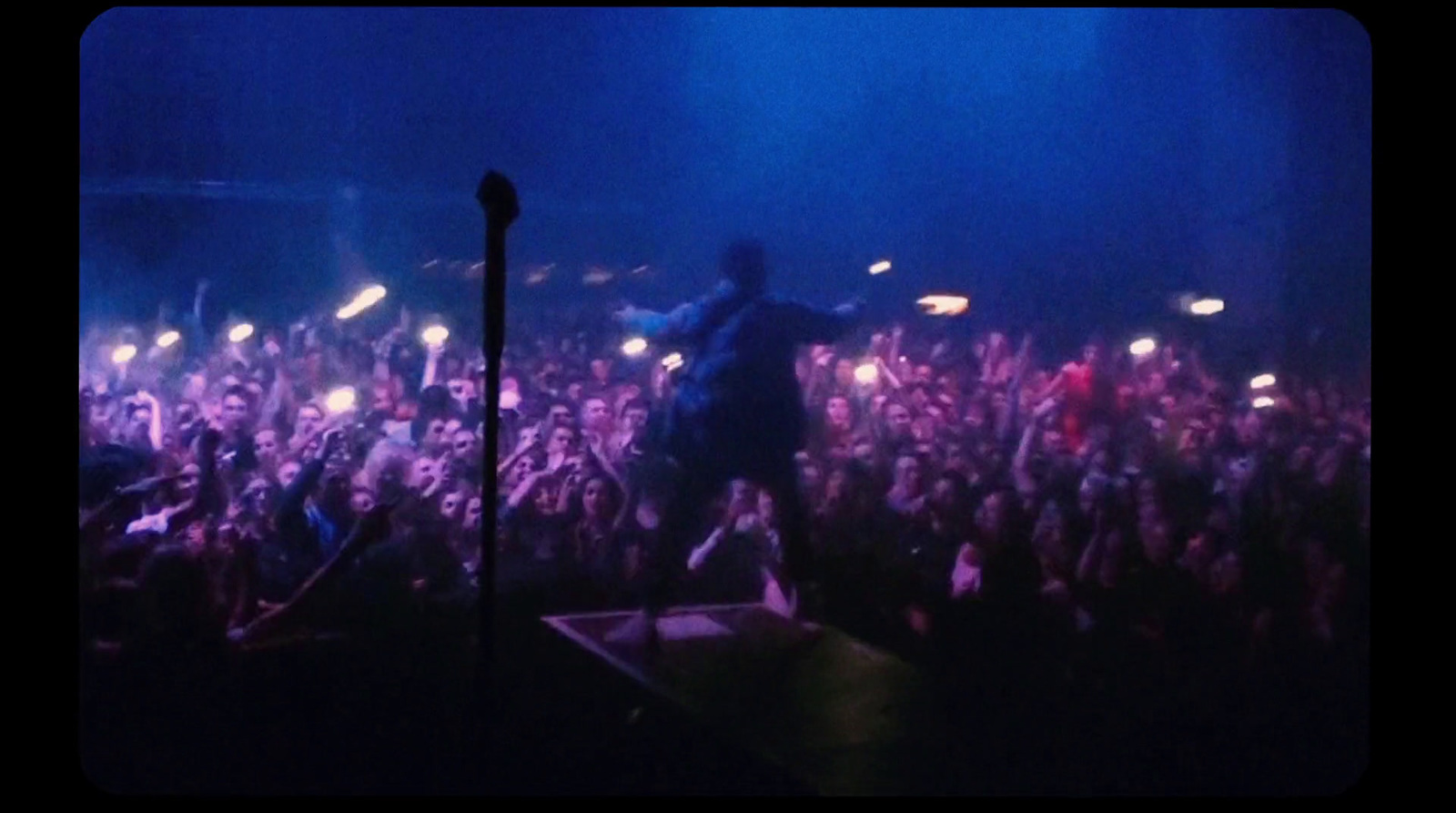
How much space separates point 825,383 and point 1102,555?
2.58ft

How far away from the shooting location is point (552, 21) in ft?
9.00

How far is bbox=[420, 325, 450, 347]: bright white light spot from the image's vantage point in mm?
2676

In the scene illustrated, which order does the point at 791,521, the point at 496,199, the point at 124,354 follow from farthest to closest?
the point at 791,521, the point at 124,354, the point at 496,199

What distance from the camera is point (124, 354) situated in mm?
2582

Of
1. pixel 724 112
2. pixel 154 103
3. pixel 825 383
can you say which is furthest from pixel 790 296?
pixel 154 103

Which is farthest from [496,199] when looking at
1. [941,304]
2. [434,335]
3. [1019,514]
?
[1019,514]

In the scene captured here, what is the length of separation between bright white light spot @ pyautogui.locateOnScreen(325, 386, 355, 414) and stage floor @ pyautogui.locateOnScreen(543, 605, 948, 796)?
2.31ft

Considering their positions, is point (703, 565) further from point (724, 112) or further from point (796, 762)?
point (724, 112)

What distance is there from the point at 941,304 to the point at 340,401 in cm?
148

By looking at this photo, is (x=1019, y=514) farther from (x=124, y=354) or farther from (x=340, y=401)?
(x=124, y=354)

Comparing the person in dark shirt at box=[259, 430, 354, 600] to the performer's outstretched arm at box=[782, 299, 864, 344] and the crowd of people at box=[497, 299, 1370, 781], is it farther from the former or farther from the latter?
the performer's outstretched arm at box=[782, 299, 864, 344]

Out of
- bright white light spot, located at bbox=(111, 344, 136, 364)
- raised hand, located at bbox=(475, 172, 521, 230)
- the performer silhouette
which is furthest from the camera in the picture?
the performer silhouette

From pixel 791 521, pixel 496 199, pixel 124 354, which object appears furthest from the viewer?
pixel 791 521

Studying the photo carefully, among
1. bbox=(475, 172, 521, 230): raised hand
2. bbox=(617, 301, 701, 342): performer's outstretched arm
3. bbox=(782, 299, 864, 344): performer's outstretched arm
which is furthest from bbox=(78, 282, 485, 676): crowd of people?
bbox=(782, 299, 864, 344): performer's outstretched arm
